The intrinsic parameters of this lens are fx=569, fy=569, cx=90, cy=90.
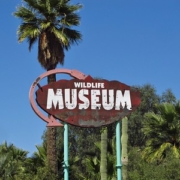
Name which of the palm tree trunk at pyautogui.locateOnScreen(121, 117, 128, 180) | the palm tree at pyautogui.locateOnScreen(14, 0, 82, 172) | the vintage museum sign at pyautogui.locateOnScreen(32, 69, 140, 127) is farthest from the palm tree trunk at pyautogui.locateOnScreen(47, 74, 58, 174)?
the vintage museum sign at pyautogui.locateOnScreen(32, 69, 140, 127)

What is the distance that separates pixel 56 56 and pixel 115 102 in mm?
11028

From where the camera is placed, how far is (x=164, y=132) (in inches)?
1088

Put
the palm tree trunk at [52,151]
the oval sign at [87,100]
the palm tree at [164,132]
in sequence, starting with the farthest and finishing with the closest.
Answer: the palm tree at [164,132] → the palm tree trunk at [52,151] → the oval sign at [87,100]

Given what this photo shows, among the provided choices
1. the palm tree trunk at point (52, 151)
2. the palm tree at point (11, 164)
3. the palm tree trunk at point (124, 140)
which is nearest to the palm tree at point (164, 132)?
the palm tree trunk at point (52, 151)

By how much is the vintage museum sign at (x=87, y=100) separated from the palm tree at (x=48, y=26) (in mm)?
10724

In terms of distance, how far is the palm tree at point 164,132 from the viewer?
2717 cm

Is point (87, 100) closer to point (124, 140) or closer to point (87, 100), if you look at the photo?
point (87, 100)

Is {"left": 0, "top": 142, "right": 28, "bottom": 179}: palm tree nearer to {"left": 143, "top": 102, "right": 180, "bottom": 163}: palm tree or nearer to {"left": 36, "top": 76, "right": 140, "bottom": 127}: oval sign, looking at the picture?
{"left": 143, "top": 102, "right": 180, "bottom": 163}: palm tree

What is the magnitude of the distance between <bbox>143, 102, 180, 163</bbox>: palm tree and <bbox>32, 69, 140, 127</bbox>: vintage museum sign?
9506 mm

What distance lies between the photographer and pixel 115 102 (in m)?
17.9

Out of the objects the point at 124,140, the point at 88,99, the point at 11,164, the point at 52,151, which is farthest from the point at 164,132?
the point at 88,99

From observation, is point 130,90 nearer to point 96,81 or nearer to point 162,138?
point 96,81

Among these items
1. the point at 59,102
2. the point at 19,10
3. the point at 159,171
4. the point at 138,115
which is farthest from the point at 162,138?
the point at 138,115

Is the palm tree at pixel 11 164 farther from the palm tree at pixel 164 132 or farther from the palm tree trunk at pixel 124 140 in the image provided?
the palm tree trunk at pixel 124 140
